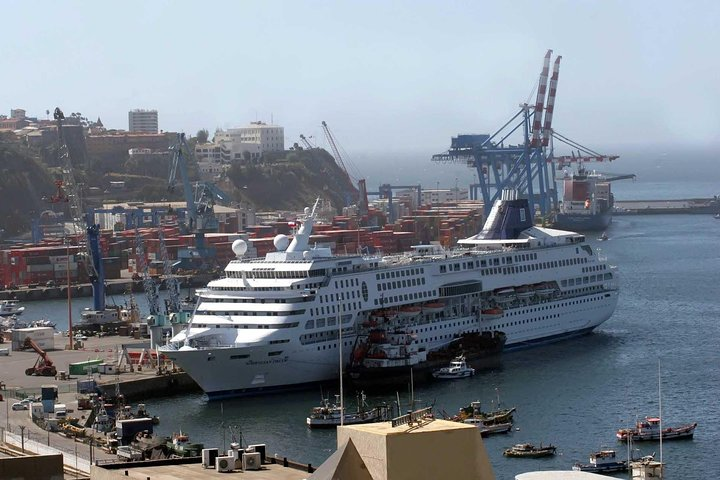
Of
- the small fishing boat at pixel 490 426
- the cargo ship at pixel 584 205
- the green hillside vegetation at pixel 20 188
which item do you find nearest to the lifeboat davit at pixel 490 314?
the small fishing boat at pixel 490 426

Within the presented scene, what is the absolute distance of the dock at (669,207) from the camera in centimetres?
8781

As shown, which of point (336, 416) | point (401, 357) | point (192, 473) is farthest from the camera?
point (401, 357)

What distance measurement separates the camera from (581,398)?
27859 mm

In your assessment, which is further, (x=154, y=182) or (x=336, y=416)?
(x=154, y=182)

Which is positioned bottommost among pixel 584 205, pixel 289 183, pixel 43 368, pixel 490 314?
pixel 43 368

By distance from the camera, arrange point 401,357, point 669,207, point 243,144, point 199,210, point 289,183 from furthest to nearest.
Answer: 1. point 243,144
2. point 289,183
3. point 669,207
4. point 199,210
5. point 401,357

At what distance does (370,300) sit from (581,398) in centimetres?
531

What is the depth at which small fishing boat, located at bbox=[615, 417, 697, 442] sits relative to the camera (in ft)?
79.0

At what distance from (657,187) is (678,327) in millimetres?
91655

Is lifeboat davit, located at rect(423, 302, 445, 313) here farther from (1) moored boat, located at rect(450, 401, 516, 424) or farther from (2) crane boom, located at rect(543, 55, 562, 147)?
(2) crane boom, located at rect(543, 55, 562, 147)

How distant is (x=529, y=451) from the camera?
2327 cm

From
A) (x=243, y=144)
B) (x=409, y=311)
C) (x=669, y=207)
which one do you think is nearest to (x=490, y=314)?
(x=409, y=311)

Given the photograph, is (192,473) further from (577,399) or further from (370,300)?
(370,300)

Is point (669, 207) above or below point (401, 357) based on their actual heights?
above
